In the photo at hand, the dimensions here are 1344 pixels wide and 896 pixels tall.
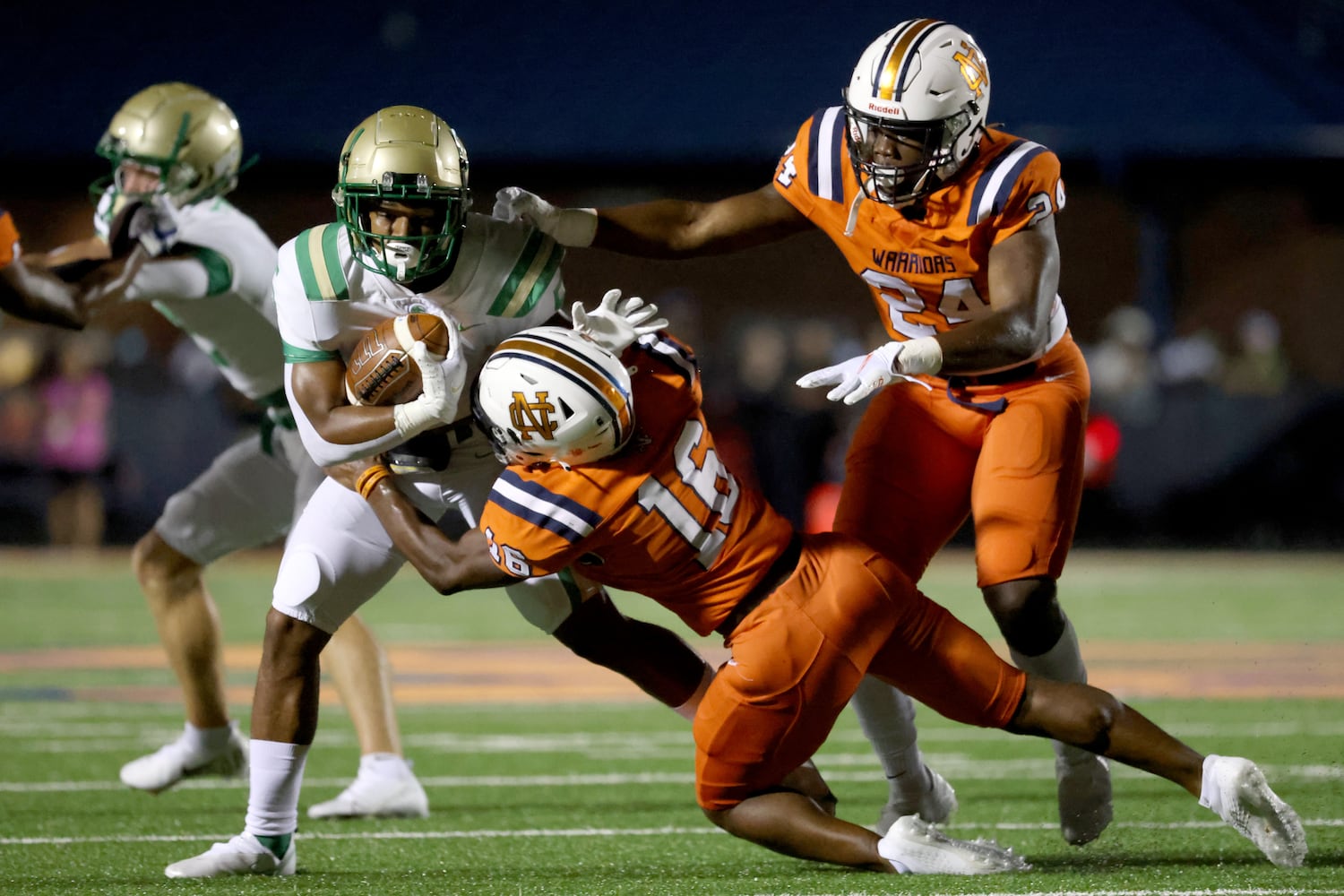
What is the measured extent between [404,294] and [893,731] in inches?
59.4

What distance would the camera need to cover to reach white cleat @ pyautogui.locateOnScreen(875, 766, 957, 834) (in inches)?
163

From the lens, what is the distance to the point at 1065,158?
16375 mm

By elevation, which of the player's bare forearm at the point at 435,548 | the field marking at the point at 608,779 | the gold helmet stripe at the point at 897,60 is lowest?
the field marking at the point at 608,779

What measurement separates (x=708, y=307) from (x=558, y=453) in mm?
13411

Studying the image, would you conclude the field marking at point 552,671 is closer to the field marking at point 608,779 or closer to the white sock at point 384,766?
the field marking at point 608,779

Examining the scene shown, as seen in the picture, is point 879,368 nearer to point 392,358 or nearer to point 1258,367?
point 392,358

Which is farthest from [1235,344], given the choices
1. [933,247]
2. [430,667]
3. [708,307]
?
[933,247]

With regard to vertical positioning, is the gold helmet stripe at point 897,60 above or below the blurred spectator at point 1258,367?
above

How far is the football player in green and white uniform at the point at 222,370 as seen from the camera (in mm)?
4664

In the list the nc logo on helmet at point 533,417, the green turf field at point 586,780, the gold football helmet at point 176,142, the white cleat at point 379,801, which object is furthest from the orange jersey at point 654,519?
the gold football helmet at point 176,142

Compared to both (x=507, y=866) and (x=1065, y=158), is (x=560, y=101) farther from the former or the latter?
(x=507, y=866)

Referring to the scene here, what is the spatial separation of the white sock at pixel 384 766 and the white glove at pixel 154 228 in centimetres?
144

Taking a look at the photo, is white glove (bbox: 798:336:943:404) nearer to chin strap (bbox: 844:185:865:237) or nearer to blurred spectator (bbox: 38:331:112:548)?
chin strap (bbox: 844:185:865:237)

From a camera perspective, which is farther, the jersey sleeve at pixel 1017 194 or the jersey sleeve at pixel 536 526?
the jersey sleeve at pixel 1017 194
